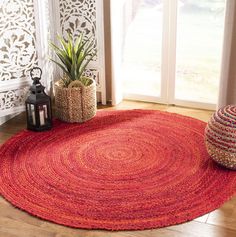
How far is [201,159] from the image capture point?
8.51 feet

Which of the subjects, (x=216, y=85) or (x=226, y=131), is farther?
(x=216, y=85)

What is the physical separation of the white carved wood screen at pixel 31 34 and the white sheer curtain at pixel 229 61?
900 millimetres

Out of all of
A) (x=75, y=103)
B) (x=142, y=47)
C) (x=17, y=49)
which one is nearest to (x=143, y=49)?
(x=142, y=47)

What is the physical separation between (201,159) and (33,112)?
1.15 m

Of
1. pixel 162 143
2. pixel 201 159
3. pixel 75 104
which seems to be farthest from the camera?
pixel 75 104

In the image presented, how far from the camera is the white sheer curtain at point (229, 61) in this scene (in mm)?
2872

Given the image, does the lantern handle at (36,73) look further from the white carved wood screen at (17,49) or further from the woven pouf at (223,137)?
the woven pouf at (223,137)

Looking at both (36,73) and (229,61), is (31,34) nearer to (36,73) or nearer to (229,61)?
(36,73)

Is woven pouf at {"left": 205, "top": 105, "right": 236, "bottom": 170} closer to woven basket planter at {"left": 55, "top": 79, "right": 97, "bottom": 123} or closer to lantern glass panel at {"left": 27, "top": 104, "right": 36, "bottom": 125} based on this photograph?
woven basket planter at {"left": 55, "top": 79, "right": 97, "bottom": 123}

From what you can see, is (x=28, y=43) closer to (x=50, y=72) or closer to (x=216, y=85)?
(x=50, y=72)

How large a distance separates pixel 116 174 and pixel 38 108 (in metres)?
0.81

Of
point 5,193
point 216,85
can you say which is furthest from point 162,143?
point 5,193

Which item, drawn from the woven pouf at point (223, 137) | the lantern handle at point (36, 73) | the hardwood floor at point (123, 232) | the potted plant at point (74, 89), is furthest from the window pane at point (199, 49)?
the hardwood floor at point (123, 232)

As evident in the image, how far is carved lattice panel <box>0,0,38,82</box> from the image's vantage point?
9.62ft
